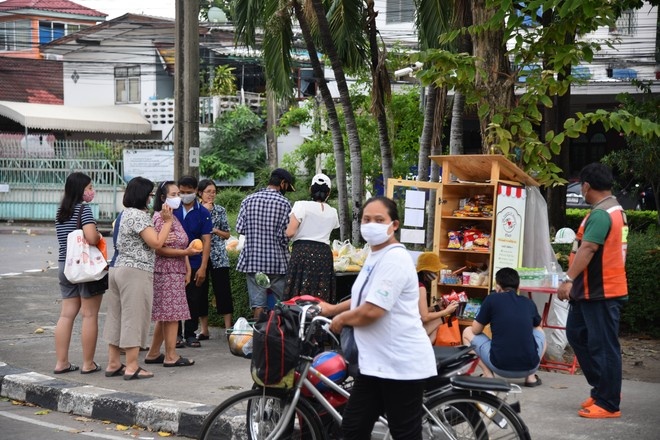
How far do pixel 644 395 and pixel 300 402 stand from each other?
148 inches

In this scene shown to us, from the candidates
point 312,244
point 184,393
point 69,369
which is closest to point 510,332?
point 312,244

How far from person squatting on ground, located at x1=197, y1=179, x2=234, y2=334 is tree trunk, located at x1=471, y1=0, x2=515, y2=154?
3.06 m

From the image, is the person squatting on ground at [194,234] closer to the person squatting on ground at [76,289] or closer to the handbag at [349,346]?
Answer: the person squatting on ground at [76,289]

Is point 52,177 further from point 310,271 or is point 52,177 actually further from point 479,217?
point 479,217

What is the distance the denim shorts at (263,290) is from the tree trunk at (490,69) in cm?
274

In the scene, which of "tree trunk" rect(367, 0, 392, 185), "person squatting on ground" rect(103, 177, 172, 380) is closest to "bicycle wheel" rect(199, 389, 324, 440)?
"person squatting on ground" rect(103, 177, 172, 380)

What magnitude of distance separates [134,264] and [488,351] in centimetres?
320

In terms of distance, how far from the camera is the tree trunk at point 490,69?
10.3m

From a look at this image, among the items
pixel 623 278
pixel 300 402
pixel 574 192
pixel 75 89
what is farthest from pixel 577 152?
pixel 300 402

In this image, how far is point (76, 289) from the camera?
8688 millimetres

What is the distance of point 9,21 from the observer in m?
44.6

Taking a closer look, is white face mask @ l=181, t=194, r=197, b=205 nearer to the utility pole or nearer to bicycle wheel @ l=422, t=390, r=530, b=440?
the utility pole

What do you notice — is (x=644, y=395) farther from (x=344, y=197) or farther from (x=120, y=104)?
(x=120, y=104)

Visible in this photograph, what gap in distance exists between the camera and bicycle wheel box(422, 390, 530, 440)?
5.14 metres
